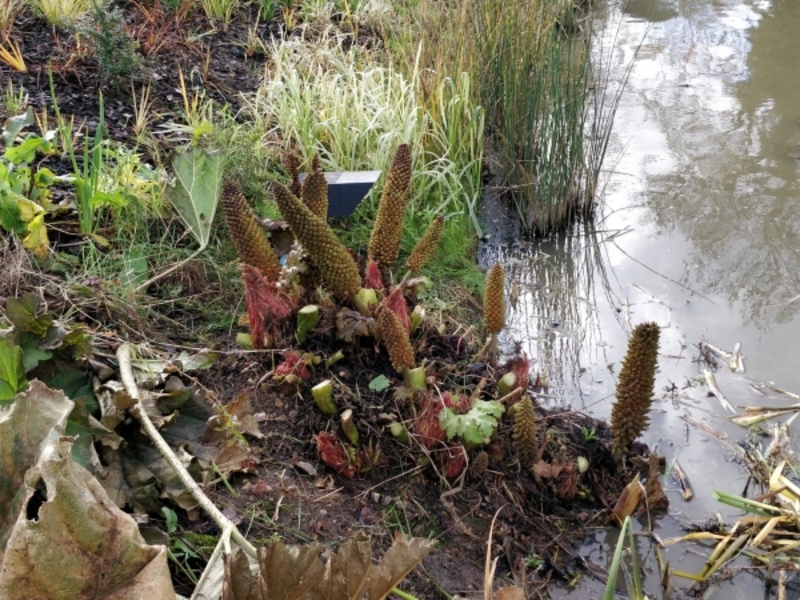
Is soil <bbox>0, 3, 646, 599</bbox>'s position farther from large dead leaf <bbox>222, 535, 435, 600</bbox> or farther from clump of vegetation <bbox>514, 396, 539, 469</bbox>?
large dead leaf <bbox>222, 535, 435, 600</bbox>

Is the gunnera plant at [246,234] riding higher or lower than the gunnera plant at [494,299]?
higher

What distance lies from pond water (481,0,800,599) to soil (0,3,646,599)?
15 cm

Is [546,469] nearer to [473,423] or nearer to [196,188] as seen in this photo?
[473,423]

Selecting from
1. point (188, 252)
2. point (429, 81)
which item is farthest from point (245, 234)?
point (429, 81)

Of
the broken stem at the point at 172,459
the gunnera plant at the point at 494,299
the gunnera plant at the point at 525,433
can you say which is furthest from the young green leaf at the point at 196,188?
the gunnera plant at the point at 525,433

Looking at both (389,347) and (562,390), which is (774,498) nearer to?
(562,390)

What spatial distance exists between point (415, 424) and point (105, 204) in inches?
64.8

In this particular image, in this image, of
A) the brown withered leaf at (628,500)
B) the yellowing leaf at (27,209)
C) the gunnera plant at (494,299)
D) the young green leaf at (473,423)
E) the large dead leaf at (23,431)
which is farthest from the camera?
the yellowing leaf at (27,209)

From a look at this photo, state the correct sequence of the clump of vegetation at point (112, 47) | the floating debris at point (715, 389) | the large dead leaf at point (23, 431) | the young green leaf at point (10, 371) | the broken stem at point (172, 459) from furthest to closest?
1. the clump of vegetation at point (112, 47)
2. the floating debris at point (715, 389)
3. the young green leaf at point (10, 371)
4. the broken stem at point (172, 459)
5. the large dead leaf at point (23, 431)

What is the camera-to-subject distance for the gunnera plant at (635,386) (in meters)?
2.19

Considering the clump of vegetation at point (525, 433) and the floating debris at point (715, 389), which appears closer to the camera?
the clump of vegetation at point (525, 433)

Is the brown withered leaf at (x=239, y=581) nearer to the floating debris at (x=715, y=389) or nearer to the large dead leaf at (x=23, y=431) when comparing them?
the large dead leaf at (x=23, y=431)

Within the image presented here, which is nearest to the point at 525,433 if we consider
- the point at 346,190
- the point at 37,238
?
the point at 346,190

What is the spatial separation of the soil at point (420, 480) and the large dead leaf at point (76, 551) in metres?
0.45
